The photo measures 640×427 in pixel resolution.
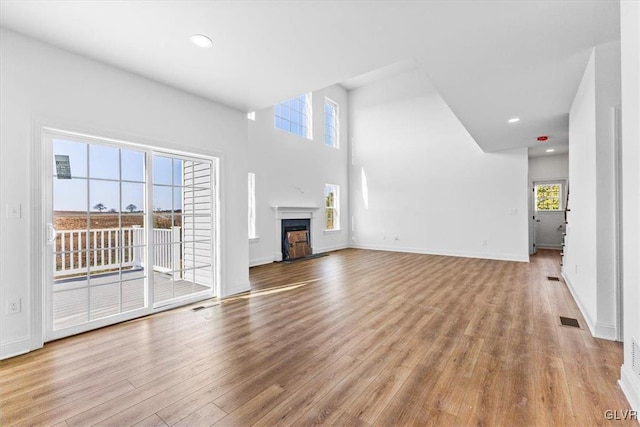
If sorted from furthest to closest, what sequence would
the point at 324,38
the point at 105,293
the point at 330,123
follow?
the point at 330,123 < the point at 105,293 < the point at 324,38

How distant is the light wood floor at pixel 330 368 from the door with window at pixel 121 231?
0.35 m

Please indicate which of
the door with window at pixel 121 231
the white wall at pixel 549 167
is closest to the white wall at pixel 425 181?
the white wall at pixel 549 167

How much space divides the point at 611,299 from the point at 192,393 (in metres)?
3.51

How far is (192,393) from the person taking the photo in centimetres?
179

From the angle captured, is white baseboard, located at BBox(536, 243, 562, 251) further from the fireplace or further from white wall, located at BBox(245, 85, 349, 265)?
the fireplace

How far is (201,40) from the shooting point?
242 cm

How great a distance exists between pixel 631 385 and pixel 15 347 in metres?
4.37

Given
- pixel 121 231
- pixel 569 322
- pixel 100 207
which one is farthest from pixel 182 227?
pixel 569 322

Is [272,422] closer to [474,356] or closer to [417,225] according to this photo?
A: [474,356]

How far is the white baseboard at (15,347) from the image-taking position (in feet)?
7.30

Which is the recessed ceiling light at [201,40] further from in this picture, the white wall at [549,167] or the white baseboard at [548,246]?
the white baseboard at [548,246]

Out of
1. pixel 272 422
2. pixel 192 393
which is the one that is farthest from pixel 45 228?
pixel 272 422

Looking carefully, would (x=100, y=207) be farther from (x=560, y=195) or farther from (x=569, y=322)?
(x=560, y=195)

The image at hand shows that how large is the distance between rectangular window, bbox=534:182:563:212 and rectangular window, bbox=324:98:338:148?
6.34 m
